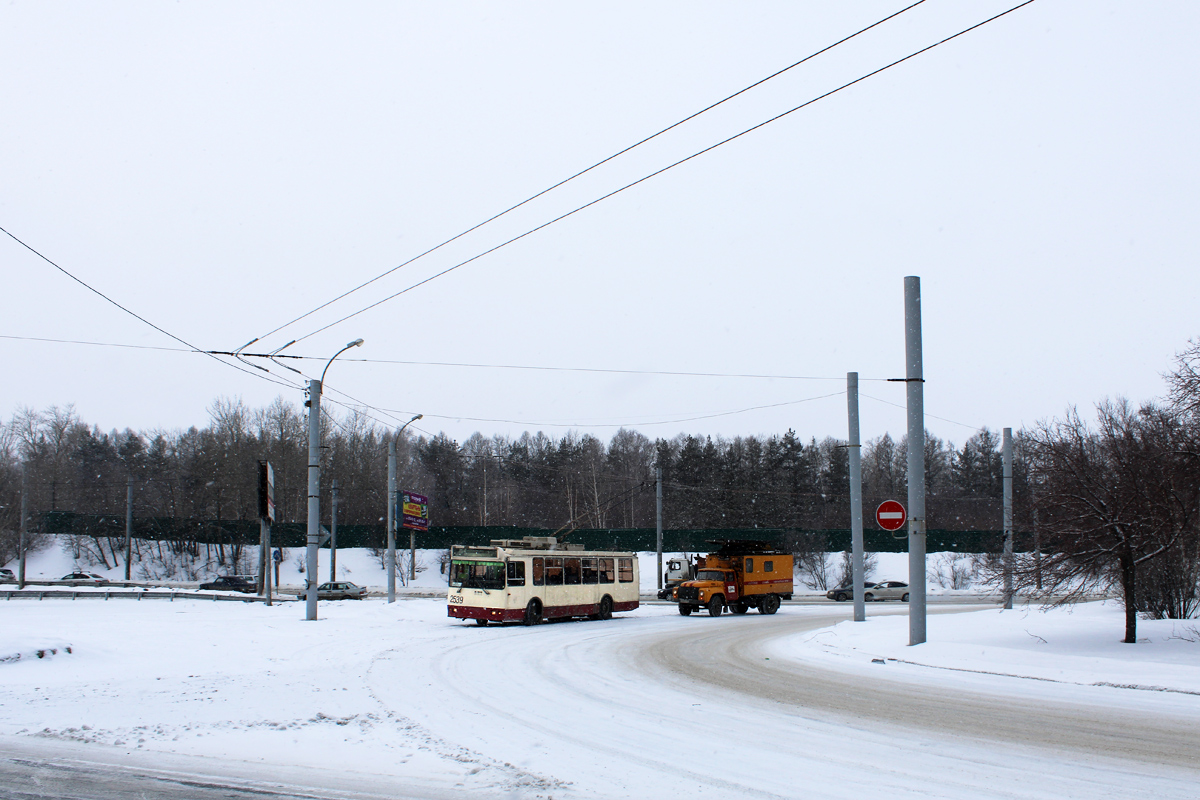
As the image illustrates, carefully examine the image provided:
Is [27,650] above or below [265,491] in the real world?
below

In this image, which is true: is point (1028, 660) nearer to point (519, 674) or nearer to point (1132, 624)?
point (1132, 624)

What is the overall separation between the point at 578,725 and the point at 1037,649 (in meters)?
9.93

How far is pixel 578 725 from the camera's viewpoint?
1012cm

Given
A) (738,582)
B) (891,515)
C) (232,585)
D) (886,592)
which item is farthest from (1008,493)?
(232,585)

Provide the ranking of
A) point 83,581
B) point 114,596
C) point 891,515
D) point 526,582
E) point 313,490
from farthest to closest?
point 83,581
point 114,596
point 526,582
point 313,490
point 891,515

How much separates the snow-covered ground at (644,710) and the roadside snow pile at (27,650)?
38 millimetres

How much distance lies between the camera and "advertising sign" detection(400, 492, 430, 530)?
39.2 m

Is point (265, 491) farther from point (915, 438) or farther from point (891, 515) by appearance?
point (915, 438)

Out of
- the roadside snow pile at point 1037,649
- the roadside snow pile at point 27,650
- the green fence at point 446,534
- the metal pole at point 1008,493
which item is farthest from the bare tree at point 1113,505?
the green fence at point 446,534

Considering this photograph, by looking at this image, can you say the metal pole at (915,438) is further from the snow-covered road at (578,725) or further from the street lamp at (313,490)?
the street lamp at (313,490)

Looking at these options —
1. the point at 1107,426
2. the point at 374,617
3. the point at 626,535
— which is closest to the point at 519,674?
the point at 1107,426

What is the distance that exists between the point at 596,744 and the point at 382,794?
102 inches

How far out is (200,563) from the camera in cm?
7344

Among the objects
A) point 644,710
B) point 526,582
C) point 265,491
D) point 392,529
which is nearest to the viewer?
point 644,710
